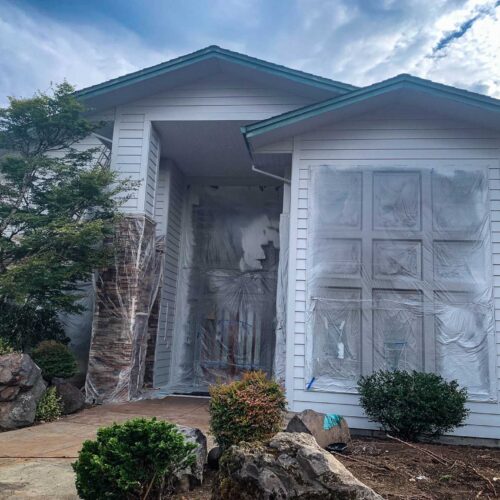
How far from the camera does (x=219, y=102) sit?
361 inches

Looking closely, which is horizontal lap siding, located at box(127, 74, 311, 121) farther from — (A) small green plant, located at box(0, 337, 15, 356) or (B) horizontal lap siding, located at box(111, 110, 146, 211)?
(A) small green plant, located at box(0, 337, 15, 356)

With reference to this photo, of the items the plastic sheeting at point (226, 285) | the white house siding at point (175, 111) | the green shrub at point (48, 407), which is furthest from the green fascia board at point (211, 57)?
the green shrub at point (48, 407)

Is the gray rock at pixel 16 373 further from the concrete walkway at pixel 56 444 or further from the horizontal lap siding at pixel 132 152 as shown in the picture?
the horizontal lap siding at pixel 132 152

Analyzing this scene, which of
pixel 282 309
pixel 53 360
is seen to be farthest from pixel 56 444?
pixel 282 309

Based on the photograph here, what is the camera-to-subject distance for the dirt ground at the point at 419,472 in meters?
3.57

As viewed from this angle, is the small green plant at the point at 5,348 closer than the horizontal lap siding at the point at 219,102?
Yes

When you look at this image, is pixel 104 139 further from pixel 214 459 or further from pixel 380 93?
pixel 214 459

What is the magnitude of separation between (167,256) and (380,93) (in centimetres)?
560

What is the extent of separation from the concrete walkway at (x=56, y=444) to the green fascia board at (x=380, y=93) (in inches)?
166

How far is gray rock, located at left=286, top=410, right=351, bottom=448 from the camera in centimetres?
484

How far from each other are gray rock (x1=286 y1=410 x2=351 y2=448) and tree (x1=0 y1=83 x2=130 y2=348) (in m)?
4.56

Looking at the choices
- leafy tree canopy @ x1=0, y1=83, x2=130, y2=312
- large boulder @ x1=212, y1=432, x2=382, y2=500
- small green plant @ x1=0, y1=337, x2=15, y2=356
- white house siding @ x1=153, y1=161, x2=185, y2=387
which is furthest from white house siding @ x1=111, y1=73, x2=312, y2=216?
large boulder @ x1=212, y1=432, x2=382, y2=500

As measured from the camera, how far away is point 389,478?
156 inches

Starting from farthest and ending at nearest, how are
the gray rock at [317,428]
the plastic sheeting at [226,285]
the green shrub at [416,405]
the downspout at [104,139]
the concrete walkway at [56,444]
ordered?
the plastic sheeting at [226,285] < the downspout at [104,139] < the green shrub at [416,405] < the gray rock at [317,428] < the concrete walkway at [56,444]
